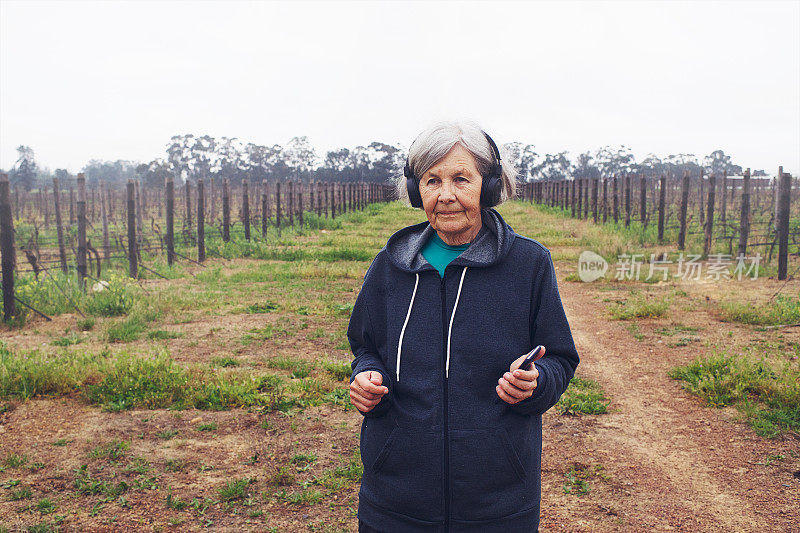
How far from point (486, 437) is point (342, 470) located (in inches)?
90.8

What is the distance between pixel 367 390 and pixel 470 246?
0.46m

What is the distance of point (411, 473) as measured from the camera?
1630 mm

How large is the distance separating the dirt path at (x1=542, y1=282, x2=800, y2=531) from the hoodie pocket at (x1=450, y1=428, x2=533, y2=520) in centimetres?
177

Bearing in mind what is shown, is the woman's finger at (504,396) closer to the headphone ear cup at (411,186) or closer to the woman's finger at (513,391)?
the woman's finger at (513,391)

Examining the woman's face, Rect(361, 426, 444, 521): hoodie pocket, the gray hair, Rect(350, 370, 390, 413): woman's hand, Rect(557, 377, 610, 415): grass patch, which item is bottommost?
Rect(557, 377, 610, 415): grass patch

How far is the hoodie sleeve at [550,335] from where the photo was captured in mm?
1636

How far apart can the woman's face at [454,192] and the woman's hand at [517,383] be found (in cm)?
42

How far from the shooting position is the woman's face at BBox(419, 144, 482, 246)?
1726mm

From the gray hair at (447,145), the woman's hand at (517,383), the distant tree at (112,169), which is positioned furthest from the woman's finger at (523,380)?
the distant tree at (112,169)

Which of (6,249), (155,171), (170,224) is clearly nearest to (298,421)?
(6,249)

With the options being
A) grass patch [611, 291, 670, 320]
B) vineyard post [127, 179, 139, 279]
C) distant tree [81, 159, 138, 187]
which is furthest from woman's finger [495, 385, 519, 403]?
distant tree [81, 159, 138, 187]

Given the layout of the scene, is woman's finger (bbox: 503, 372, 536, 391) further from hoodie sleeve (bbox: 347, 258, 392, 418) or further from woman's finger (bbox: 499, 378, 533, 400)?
hoodie sleeve (bbox: 347, 258, 392, 418)

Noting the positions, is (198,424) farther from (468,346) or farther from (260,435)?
(468,346)

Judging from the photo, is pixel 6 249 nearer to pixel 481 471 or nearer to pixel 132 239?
pixel 132 239
